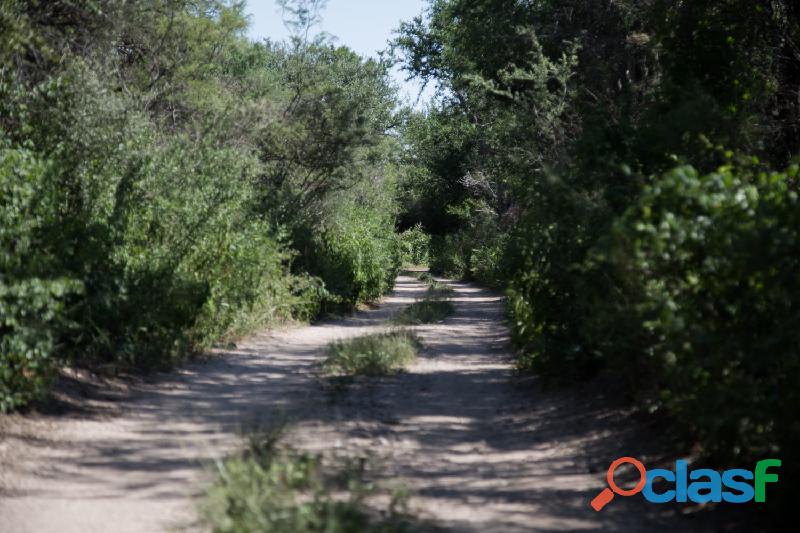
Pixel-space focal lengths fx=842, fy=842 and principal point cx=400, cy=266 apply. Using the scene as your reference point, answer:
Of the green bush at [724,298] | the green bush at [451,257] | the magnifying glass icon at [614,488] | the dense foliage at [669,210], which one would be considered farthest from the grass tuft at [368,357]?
the green bush at [451,257]

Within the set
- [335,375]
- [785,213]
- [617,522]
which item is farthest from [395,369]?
[785,213]

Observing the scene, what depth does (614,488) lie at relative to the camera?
619cm

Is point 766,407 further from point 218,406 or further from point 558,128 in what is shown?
point 558,128

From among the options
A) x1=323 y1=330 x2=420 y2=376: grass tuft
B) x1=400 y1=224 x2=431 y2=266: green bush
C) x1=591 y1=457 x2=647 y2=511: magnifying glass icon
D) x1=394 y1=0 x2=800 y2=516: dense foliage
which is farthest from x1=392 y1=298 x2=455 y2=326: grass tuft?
x1=400 y1=224 x2=431 y2=266: green bush

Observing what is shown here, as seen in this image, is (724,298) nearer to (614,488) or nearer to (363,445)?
(614,488)

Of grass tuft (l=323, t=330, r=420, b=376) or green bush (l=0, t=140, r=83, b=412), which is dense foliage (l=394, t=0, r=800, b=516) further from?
green bush (l=0, t=140, r=83, b=412)

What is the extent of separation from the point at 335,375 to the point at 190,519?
567 cm

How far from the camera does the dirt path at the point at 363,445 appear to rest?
555 centimetres

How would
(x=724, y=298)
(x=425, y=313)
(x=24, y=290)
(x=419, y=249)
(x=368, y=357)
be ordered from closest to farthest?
(x=724, y=298), (x=24, y=290), (x=368, y=357), (x=425, y=313), (x=419, y=249)

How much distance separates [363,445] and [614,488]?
7.13 feet
